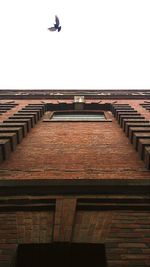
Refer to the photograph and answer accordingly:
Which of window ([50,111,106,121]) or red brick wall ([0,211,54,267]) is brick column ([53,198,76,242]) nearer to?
red brick wall ([0,211,54,267])

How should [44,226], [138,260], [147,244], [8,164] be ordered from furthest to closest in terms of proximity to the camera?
[8,164] → [44,226] → [147,244] → [138,260]

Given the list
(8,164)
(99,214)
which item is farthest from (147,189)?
(8,164)

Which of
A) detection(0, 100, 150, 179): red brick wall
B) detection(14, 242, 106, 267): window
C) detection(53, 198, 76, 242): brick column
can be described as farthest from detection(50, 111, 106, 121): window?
detection(14, 242, 106, 267): window

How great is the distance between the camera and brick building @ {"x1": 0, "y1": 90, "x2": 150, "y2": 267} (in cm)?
497

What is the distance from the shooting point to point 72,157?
8117mm

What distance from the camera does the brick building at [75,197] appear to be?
4969 millimetres

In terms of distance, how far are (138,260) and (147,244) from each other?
406 millimetres

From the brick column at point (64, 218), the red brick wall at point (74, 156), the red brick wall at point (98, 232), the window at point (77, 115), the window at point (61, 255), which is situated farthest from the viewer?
the window at point (77, 115)

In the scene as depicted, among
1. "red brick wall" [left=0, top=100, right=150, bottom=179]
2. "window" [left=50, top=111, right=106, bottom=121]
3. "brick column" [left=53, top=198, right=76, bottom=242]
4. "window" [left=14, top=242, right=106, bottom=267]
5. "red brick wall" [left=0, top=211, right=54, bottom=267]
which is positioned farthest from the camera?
"window" [left=50, top=111, right=106, bottom=121]

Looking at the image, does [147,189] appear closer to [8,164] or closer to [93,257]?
[93,257]

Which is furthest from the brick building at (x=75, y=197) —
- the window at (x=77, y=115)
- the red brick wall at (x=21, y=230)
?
the window at (x=77, y=115)

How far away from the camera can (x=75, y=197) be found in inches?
239

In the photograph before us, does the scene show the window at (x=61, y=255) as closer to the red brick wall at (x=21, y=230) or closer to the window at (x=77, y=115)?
the red brick wall at (x=21, y=230)

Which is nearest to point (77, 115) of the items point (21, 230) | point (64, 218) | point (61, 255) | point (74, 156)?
point (74, 156)
